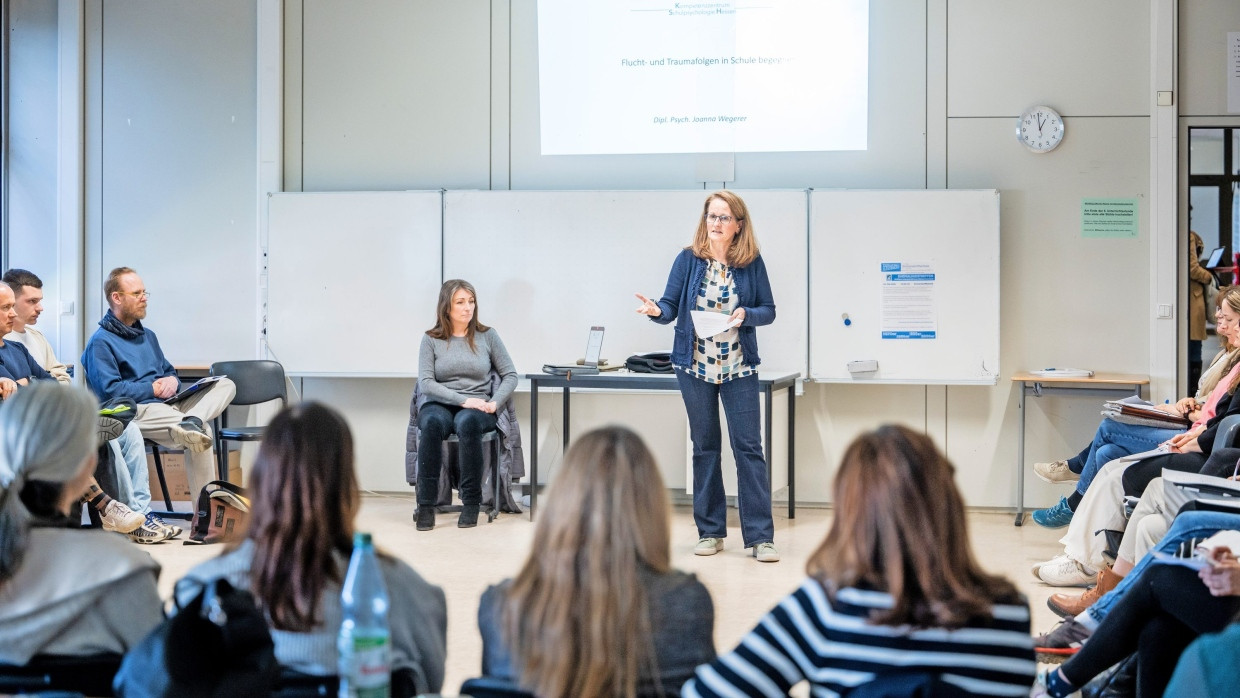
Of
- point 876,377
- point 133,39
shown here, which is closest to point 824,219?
point 876,377

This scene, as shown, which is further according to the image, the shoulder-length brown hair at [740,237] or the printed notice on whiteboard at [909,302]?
the printed notice on whiteboard at [909,302]

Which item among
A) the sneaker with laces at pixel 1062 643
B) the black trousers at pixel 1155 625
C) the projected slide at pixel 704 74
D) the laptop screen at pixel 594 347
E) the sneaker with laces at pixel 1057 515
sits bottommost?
the sneaker with laces at pixel 1062 643

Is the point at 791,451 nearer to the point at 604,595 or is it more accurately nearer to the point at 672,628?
the point at 672,628

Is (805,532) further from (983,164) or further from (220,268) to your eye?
(220,268)

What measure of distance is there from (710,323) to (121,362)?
2954 millimetres

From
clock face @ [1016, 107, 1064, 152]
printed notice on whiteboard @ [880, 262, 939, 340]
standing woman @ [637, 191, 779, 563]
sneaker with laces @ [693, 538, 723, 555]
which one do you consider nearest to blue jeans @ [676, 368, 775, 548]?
standing woman @ [637, 191, 779, 563]

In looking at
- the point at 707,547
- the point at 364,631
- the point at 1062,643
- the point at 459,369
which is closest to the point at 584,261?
the point at 459,369

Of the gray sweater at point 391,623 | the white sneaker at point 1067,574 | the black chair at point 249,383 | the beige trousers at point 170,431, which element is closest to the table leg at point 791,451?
the white sneaker at point 1067,574

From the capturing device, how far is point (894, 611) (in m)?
1.49

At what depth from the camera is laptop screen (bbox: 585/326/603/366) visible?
566 centimetres

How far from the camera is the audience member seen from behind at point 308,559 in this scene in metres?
1.69

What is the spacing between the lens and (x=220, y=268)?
6406 millimetres

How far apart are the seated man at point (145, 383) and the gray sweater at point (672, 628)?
12.9 feet

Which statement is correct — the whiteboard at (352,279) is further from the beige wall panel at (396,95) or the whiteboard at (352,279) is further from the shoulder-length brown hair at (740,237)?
the shoulder-length brown hair at (740,237)
